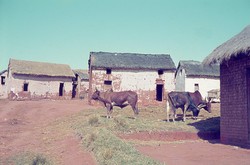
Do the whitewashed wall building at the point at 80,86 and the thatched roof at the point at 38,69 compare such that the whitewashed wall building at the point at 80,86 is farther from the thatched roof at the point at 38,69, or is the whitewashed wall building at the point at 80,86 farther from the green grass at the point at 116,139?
the green grass at the point at 116,139

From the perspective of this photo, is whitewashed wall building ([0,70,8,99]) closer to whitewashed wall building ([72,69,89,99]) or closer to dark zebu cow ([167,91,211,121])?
whitewashed wall building ([72,69,89,99])

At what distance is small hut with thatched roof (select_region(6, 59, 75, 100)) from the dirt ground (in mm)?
16226

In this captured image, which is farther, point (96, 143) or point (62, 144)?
point (62, 144)

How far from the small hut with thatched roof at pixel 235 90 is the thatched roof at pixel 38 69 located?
29.3m

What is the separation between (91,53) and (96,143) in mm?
24220

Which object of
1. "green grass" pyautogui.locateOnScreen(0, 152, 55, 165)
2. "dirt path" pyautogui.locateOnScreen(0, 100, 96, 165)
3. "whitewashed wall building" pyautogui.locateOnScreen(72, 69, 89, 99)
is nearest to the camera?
"green grass" pyautogui.locateOnScreen(0, 152, 55, 165)

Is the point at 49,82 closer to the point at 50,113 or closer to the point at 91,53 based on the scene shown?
the point at 91,53

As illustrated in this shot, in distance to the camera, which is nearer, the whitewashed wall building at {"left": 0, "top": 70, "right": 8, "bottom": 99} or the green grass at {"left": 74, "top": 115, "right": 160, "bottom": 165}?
the green grass at {"left": 74, "top": 115, "right": 160, "bottom": 165}

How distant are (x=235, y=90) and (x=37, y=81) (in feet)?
101

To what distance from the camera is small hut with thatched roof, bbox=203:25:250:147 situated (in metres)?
9.62

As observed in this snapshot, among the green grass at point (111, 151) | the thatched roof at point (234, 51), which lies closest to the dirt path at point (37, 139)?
the green grass at point (111, 151)

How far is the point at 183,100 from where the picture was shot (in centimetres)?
1597

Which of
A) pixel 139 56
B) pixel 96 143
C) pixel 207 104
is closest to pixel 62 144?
pixel 96 143

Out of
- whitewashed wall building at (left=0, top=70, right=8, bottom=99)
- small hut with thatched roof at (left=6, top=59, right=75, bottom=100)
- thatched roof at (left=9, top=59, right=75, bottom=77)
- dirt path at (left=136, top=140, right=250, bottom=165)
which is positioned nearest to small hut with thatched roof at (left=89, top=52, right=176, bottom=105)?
thatched roof at (left=9, top=59, right=75, bottom=77)
